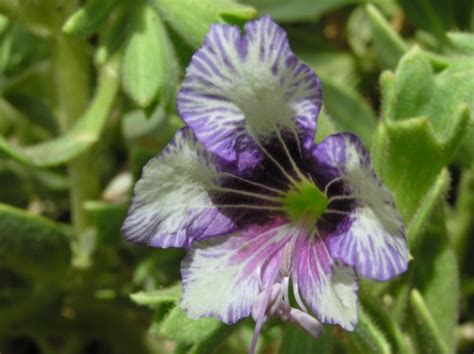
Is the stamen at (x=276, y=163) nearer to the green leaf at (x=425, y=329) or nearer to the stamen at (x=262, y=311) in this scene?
the stamen at (x=262, y=311)

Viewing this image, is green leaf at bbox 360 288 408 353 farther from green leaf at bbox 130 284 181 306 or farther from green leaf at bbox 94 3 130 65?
green leaf at bbox 94 3 130 65

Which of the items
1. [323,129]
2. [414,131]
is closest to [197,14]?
[323,129]

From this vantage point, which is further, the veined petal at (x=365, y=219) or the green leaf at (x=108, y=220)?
the green leaf at (x=108, y=220)

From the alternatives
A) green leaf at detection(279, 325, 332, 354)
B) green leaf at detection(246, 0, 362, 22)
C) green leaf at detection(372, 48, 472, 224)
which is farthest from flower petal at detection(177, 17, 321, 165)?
green leaf at detection(246, 0, 362, 22)

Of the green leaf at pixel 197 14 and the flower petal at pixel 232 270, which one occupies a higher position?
the green leaf at pixel 197 14

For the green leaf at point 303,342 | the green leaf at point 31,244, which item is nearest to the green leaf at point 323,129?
the green leaf at point 303,342

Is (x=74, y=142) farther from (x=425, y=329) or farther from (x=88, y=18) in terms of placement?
(x=425, y=329)
